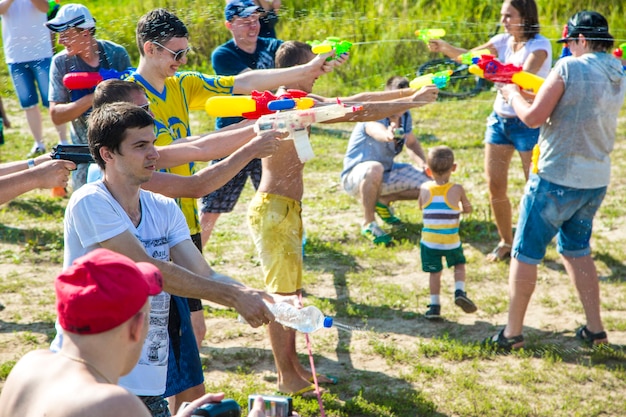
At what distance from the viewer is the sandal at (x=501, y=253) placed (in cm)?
614

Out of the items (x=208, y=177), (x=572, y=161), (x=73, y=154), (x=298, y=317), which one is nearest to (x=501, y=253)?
(x=572, y=161)

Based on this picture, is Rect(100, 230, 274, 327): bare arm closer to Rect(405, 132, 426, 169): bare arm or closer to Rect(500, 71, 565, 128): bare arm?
Rect(500, 71, 565, 128): bare arm

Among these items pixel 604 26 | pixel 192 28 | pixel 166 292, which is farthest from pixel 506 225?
pixel 166 292

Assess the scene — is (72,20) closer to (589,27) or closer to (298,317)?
(298,317)

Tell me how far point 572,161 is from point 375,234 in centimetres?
229

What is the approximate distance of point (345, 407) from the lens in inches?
164

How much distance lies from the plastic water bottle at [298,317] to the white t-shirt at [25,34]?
504cm

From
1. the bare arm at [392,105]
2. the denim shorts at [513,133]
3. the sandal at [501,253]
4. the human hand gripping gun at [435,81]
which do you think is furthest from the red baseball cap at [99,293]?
the sandal at [501,253]

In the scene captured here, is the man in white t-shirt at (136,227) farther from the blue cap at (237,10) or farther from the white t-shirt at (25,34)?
the white t-shirt at (25,34)

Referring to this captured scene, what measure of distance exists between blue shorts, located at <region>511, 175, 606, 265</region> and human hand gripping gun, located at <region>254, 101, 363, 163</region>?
5.35ft

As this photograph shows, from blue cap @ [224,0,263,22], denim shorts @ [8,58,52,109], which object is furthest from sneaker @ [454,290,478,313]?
denim shorts @ [8,58,52,109]

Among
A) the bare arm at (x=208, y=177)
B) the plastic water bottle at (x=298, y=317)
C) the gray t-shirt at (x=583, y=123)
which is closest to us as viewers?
the plastic water bottle at (x=298, y=317)

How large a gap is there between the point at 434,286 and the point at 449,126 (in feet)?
15.2

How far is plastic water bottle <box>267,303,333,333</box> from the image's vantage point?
2.80m
